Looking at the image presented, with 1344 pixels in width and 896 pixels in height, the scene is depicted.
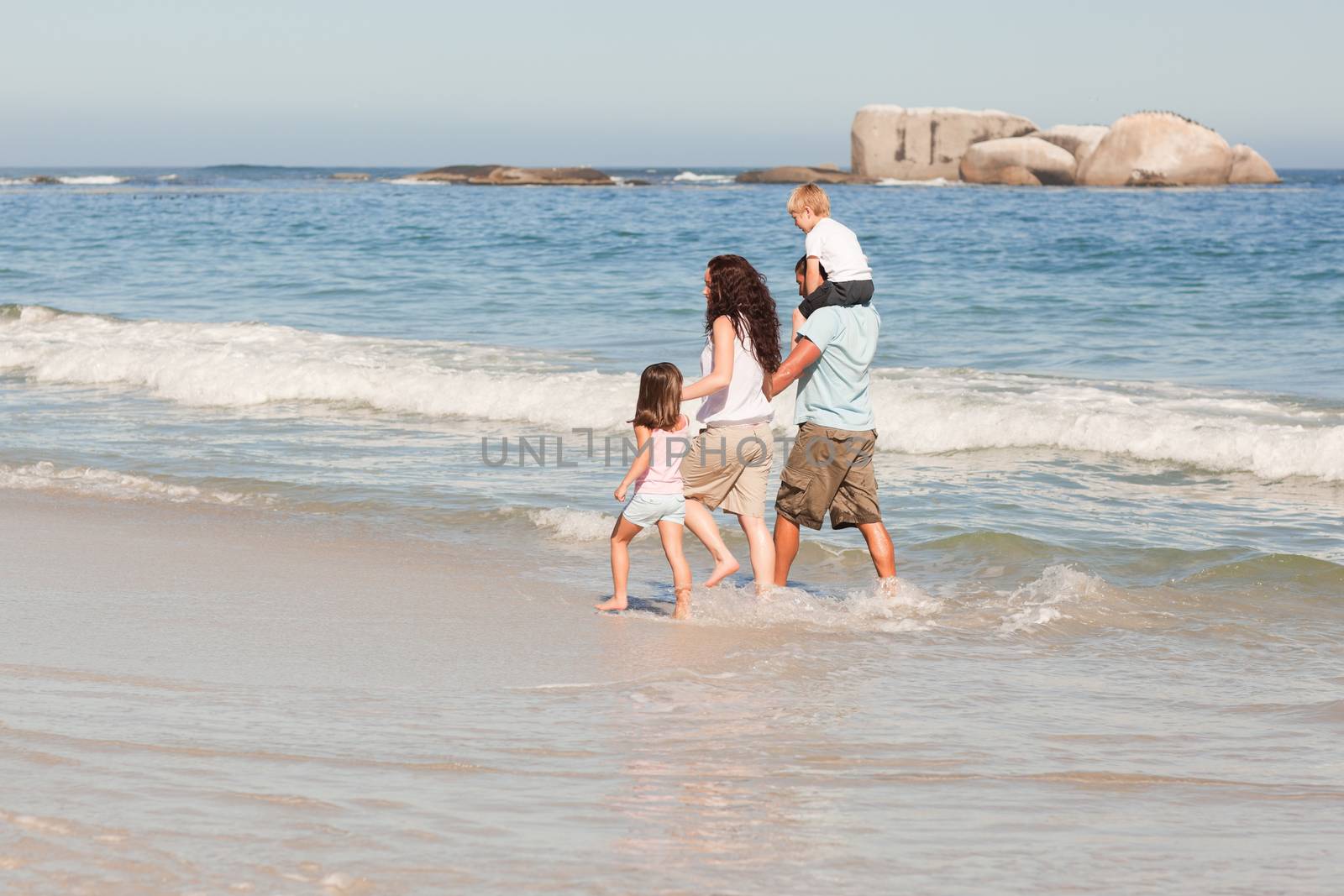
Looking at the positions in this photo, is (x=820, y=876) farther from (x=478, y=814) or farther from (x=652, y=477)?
(x=652, y=477)

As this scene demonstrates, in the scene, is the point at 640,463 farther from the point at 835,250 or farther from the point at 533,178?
the point at 533,178

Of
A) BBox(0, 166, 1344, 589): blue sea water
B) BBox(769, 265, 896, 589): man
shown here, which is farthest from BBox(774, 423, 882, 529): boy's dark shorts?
BBox(0, 166, 1344, 589): blue sea water

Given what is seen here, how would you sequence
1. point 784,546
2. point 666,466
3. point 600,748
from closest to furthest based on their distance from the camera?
point 600,748, point 666,466, point 784,546

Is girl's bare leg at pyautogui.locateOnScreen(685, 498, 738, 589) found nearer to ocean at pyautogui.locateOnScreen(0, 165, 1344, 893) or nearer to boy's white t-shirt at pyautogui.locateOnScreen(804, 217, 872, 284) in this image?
ocean at pyautogui.locateOnScreen(0, 165, 1344, 893)

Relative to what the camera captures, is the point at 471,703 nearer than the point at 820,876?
No

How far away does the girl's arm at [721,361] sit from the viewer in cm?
→ 539

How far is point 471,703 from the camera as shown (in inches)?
173

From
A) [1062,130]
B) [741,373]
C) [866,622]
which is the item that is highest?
[1062,130]

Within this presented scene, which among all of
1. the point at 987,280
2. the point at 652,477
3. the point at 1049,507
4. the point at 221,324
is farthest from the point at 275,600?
the point at 987,280

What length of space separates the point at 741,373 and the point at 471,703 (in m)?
1.88

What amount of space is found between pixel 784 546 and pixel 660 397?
0.96 metres

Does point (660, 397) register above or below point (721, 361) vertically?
below

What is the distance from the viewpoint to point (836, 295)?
5.49 metres

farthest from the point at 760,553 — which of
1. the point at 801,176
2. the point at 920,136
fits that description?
the point at 801,176
